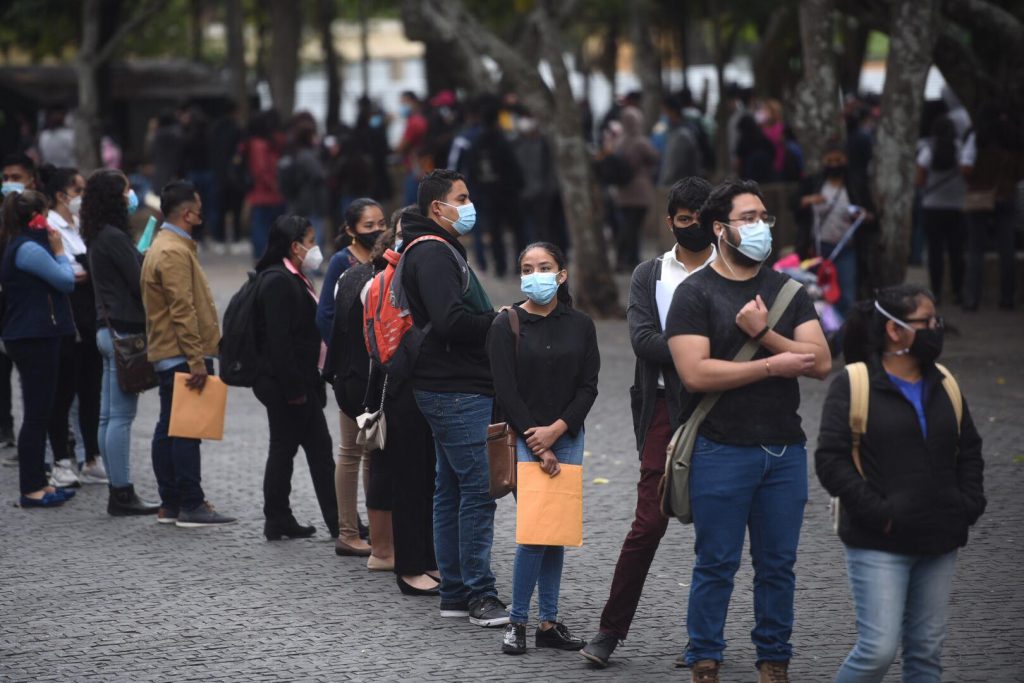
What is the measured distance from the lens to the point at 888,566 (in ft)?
16.2

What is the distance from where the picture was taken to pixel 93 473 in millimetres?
10211

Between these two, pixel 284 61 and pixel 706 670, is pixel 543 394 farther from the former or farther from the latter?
pixel 284 61

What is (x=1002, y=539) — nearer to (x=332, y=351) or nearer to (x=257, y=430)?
(x=332, y=351)

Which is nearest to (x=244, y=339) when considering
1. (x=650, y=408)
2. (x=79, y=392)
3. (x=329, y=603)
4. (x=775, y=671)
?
(x=329, y=603)

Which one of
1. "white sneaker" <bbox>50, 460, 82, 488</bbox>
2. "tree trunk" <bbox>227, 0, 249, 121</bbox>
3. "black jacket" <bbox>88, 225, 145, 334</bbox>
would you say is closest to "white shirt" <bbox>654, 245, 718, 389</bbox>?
"black jacket" <bbox>88, 225, 145, 334</bbox>

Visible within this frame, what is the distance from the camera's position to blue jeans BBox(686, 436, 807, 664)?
547cm

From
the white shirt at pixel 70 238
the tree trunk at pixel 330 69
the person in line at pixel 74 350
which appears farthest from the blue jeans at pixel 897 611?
the tree trunk at pixel 330 69

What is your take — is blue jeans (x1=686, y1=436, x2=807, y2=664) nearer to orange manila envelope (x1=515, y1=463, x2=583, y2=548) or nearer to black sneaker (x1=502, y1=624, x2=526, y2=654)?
orange manila envelope (x1=515, y1=463, x2=583, y2=548)

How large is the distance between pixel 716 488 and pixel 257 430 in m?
6.76

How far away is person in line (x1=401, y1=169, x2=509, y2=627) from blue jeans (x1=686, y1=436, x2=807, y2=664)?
145cm

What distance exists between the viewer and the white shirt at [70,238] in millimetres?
9594

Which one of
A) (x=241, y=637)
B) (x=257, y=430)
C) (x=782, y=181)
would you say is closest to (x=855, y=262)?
(x=257, y=430)

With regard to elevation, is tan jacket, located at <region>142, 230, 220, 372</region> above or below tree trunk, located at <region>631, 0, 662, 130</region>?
below

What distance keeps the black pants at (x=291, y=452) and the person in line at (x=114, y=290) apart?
1054mm
